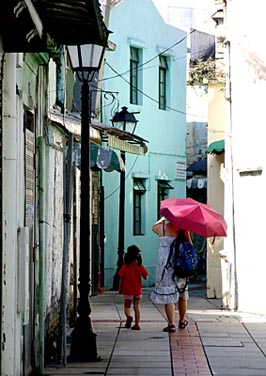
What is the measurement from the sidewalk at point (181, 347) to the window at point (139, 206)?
10.0 metres

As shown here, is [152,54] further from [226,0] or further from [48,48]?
[48,48]

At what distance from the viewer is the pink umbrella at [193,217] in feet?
45.4

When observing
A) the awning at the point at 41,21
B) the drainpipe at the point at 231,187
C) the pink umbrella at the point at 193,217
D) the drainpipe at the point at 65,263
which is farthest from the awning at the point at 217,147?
the awning at the point at 41,21

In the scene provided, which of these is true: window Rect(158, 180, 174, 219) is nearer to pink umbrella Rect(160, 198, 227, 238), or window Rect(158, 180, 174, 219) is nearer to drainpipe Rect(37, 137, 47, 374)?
pink umbrella Rect(160, 198, 227, 238)

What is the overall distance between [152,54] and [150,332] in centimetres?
1540

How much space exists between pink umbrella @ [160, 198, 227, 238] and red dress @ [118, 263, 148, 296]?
0.89 metres

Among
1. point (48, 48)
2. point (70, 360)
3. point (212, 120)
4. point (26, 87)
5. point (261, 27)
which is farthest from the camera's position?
point (212, 120)

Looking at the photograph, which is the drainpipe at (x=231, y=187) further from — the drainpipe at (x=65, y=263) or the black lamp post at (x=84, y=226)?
the drainpipe at (x=65, y=263)

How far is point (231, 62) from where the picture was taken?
18.4 meters

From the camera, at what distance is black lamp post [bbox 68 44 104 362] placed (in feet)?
35.7

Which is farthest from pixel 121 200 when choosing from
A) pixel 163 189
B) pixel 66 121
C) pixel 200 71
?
pixel 66 121

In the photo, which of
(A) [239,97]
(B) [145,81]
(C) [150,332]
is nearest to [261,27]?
(A) [239,97]

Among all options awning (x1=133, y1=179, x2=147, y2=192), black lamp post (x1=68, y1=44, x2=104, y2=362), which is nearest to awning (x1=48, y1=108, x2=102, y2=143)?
black lamp post (x1=68, y1=44, x2=104, y2=362)

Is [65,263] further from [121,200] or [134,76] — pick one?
[134,76]
